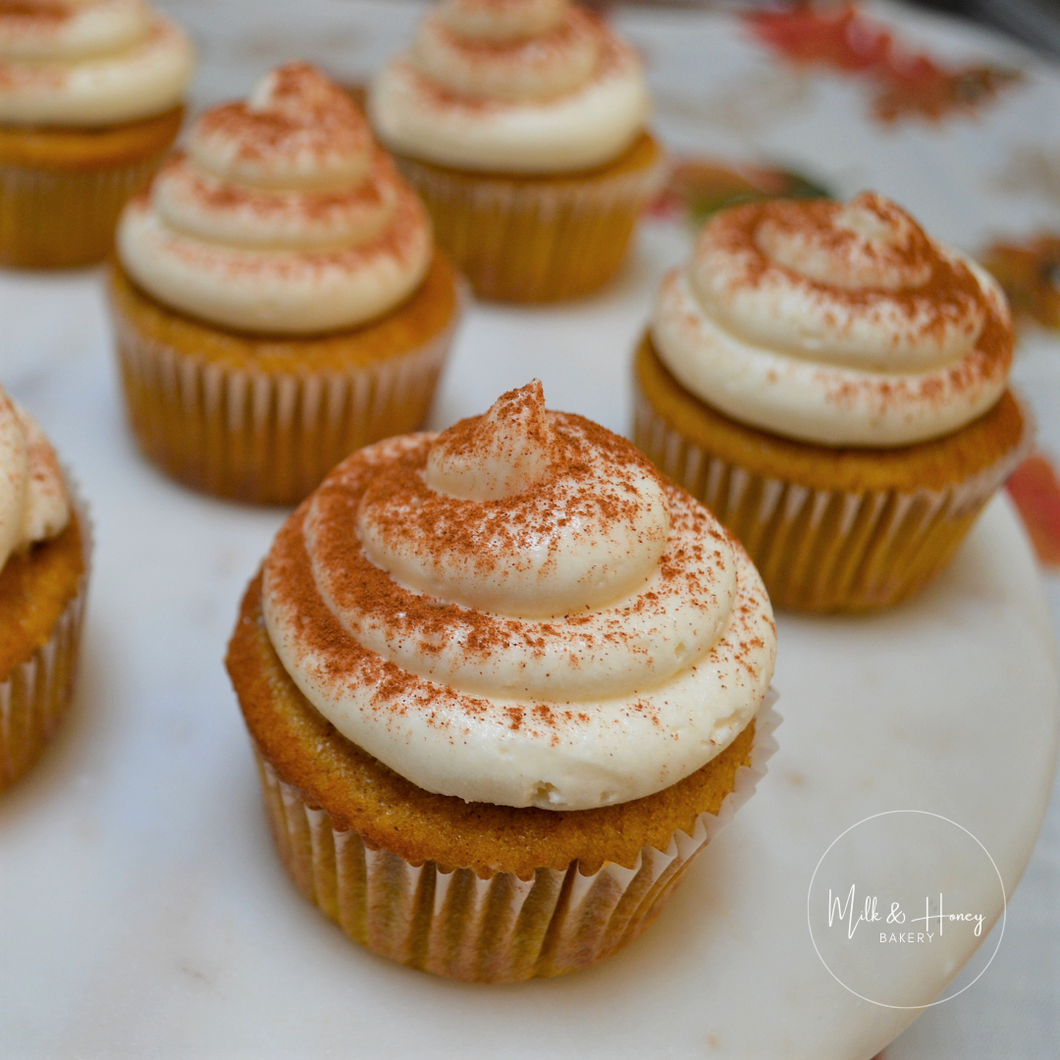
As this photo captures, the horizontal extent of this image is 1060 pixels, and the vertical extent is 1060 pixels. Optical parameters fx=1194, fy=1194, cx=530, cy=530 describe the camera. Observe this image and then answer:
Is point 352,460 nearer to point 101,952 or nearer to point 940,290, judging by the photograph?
point 101,952

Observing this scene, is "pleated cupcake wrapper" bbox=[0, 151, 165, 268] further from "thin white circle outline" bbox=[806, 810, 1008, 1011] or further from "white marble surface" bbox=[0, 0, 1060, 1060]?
"thin white circle outline" bbox=[806, 810, 1008, 1011]

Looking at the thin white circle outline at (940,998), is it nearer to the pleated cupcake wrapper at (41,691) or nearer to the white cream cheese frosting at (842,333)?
the white cream cheese frosting at (842,333)

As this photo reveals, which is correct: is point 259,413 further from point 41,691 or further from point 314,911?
point 314,911

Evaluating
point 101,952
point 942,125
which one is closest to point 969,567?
point 101,952

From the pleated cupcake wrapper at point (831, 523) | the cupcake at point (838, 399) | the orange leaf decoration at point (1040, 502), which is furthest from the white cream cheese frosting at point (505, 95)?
the orange leaf decoration at point (1040, 502)

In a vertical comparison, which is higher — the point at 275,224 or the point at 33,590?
the point at 275,224

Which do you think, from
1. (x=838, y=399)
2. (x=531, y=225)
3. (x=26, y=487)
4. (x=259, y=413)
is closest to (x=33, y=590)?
(x=26, y=487)
